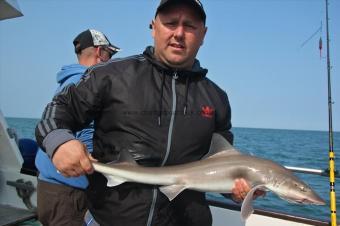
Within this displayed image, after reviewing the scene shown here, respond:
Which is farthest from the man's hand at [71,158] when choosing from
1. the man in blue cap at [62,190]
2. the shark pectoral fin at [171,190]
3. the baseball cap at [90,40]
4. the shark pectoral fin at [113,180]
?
the baseball cap at [90,40]

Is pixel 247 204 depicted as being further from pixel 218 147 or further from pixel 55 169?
pixel 55 169

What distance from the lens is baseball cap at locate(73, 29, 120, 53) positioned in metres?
4.59

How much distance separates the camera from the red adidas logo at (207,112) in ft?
8.96

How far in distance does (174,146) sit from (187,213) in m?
0.52

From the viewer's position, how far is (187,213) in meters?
2.71

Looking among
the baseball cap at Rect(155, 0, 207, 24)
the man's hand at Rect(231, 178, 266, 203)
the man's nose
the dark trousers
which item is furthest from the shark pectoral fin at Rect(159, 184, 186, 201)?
the dark trousers

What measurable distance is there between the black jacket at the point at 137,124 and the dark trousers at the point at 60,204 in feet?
4.72

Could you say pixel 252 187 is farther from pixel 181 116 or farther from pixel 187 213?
pixel 181 116

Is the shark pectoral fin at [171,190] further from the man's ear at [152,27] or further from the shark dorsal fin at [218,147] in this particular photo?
the man's ear at [152,27]

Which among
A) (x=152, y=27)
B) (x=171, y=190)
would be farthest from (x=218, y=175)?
(x=152, y=27)

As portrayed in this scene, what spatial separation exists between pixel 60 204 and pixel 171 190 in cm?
196

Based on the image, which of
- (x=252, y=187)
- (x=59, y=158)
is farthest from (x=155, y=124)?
(x=252, y=187)

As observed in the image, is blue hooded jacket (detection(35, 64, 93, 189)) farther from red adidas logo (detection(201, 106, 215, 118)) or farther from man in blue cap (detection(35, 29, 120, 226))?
red adidas logo (detection(201, 106, 215, 118))

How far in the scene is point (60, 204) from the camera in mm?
4047
